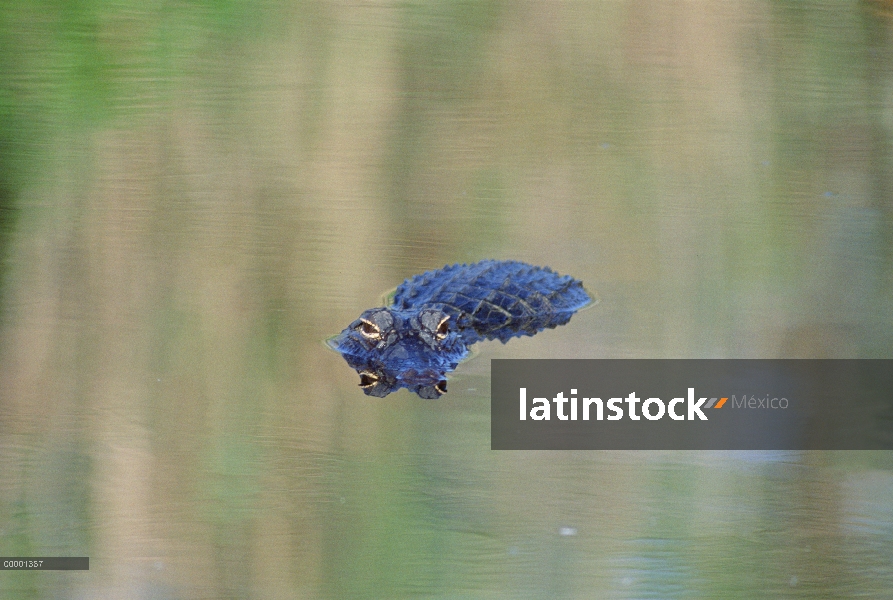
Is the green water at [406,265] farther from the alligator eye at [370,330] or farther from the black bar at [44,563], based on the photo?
the alligator eye at [370,330]

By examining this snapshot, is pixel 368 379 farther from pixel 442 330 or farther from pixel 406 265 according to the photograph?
pixel 406 265

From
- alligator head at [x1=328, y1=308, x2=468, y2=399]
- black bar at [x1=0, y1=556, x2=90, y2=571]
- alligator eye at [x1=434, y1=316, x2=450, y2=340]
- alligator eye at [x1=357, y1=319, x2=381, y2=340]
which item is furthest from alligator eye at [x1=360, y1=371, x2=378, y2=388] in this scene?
black bar at [x1=0, y1=556, x2=90, y2=571]

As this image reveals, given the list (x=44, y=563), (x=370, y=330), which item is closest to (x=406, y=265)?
(x=370, y=330)

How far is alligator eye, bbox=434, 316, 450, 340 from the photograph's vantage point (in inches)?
136

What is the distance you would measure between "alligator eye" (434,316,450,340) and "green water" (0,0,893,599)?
0.54 feet

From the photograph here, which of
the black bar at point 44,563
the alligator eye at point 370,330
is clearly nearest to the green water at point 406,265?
the black bar at point 44,563

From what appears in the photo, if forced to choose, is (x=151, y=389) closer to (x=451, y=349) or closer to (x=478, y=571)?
(x=451, y=349)

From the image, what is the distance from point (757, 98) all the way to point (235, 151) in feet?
9.14

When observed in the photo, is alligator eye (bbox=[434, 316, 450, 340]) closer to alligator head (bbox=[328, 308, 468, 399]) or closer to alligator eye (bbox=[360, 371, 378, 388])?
alligator head (bbox=[328, 308, 468, 399])

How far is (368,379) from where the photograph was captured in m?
3.45

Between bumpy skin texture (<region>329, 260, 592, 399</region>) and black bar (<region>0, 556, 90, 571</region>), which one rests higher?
bumpy skin texture (<region>329, 260, 592, 399</region>)

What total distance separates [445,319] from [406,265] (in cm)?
91

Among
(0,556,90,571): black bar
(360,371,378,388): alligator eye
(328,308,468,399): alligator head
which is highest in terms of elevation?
(328,308,468,399): alligator head

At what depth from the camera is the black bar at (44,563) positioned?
2561mm
